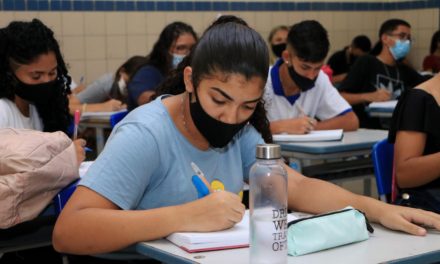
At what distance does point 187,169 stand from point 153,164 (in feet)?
0.40

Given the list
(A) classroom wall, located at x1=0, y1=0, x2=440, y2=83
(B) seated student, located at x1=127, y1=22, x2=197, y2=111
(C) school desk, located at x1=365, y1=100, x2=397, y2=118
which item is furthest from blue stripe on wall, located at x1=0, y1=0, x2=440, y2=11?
(C) school desk, located at x1=365, y1=100, x2=397, y2=118

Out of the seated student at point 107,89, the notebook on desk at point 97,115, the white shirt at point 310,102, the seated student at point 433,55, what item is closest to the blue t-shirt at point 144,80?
the notebook on desk at point 97,115

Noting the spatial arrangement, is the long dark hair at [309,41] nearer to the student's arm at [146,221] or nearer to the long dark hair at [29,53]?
the long dark hair at [29,53]

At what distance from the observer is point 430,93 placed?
103 inches

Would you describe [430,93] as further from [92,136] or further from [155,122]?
[92,136]

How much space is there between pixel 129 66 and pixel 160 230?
154 inches

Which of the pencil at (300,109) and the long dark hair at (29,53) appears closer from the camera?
the long dark hair at (29,53)

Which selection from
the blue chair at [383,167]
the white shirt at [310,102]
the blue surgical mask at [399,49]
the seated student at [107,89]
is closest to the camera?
the blue chair at [383,167]

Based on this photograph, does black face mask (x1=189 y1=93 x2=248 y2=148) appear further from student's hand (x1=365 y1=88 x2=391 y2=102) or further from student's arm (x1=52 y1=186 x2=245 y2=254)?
student's hand (x1=365 y1=88 x2=391 y2=102)

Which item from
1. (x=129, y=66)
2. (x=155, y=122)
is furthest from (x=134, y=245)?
(x=129, y=66)

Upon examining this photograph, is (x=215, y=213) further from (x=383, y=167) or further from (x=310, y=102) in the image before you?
(x=310, y=102)

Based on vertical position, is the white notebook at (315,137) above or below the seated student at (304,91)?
below

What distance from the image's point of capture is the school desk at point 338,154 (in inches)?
143

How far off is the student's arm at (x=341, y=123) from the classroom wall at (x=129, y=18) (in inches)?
115
